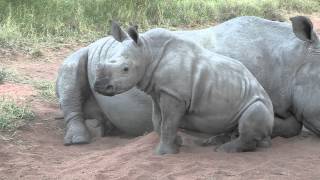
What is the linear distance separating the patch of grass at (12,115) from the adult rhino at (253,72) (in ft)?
1.51

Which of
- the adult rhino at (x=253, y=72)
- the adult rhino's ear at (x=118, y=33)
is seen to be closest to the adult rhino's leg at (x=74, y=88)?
the adult rhino at (x=253, y=72)

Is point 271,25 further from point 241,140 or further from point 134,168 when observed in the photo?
point 134,168

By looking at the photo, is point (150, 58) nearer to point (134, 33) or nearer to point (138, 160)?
point (134, 33)

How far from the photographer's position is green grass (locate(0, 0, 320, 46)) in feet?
37.6

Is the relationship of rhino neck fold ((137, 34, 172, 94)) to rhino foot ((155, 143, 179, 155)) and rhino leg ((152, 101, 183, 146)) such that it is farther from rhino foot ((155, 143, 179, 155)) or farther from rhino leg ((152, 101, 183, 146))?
rhino foot ((155, 143, 179, 155))

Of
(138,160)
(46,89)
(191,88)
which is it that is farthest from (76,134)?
(46,89)

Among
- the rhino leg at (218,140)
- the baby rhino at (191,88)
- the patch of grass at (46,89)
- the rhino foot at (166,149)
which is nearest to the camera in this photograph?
the baby rhino at (191,88)

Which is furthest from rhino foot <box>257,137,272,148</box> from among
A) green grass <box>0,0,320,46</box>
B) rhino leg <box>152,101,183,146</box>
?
green grass <box>0,0,320,46</box>

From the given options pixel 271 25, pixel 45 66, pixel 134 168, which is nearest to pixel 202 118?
pixel 134 168

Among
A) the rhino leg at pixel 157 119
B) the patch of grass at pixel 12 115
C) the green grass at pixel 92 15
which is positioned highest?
the rhino leg at pixel 157 119

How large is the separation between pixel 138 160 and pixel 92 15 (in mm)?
8292

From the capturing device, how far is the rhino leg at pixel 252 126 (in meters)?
4.77

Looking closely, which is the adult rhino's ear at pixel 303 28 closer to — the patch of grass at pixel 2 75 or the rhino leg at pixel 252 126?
the rhino leg at pixel 252 126

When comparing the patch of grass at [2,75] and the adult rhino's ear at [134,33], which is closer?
the adult rhino's ear at [134,33]
